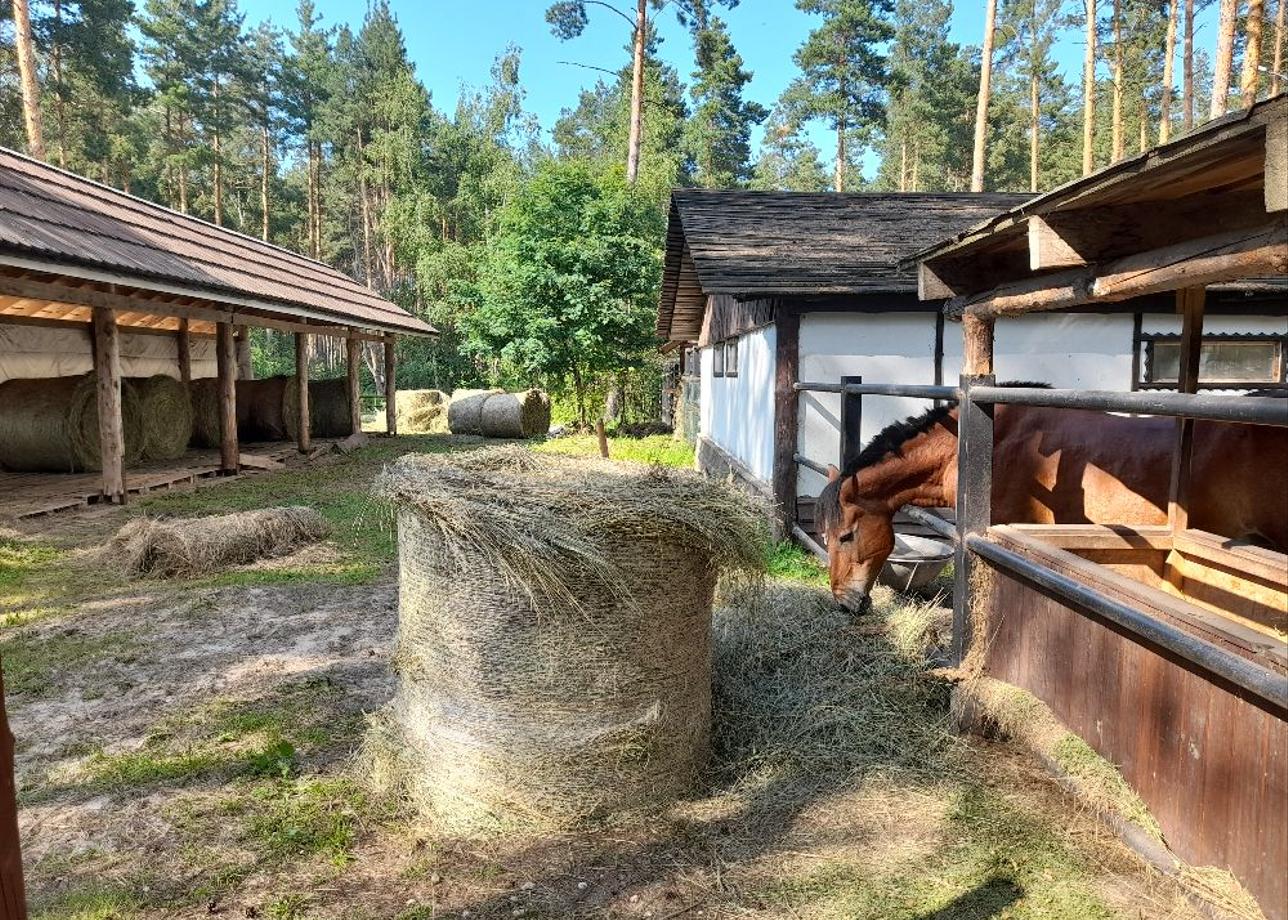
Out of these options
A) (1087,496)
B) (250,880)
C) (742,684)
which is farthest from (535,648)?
(1087,496)

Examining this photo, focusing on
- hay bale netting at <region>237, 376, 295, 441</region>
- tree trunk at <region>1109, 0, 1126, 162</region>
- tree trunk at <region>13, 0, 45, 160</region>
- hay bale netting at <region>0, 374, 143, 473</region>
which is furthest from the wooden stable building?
tree trunk at <region>1109, 0, 1126, 162</region>

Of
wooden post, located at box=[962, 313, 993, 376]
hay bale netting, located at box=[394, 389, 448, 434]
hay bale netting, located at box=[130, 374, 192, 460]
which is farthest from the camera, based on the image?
hay bale netting, located at box=[394, 389, 448, 434]

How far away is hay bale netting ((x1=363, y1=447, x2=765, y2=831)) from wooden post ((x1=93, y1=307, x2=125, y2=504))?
7981 mm

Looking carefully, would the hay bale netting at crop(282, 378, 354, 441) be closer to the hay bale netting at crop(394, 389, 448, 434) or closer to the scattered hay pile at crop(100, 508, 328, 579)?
the hay bale netting at crop(394, 389, 448, 434)

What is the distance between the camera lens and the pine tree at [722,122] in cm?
3612

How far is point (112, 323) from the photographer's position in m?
9.18

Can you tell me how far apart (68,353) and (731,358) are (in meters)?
10.9

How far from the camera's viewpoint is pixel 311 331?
1478 centimetres

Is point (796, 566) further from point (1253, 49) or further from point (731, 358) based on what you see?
point (1253, 49)

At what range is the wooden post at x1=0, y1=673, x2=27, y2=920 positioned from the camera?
0.87 metres

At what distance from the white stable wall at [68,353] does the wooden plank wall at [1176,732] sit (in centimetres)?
1387

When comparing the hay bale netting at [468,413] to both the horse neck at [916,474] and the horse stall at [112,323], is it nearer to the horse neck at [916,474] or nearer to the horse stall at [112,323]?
the horse stall at [112,323]

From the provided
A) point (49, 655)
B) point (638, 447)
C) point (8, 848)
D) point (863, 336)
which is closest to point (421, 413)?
point (638, 447)

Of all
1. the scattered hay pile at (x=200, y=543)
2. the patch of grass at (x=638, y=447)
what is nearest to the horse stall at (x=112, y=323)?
the scattered hay pile at (x=200, y=543)
